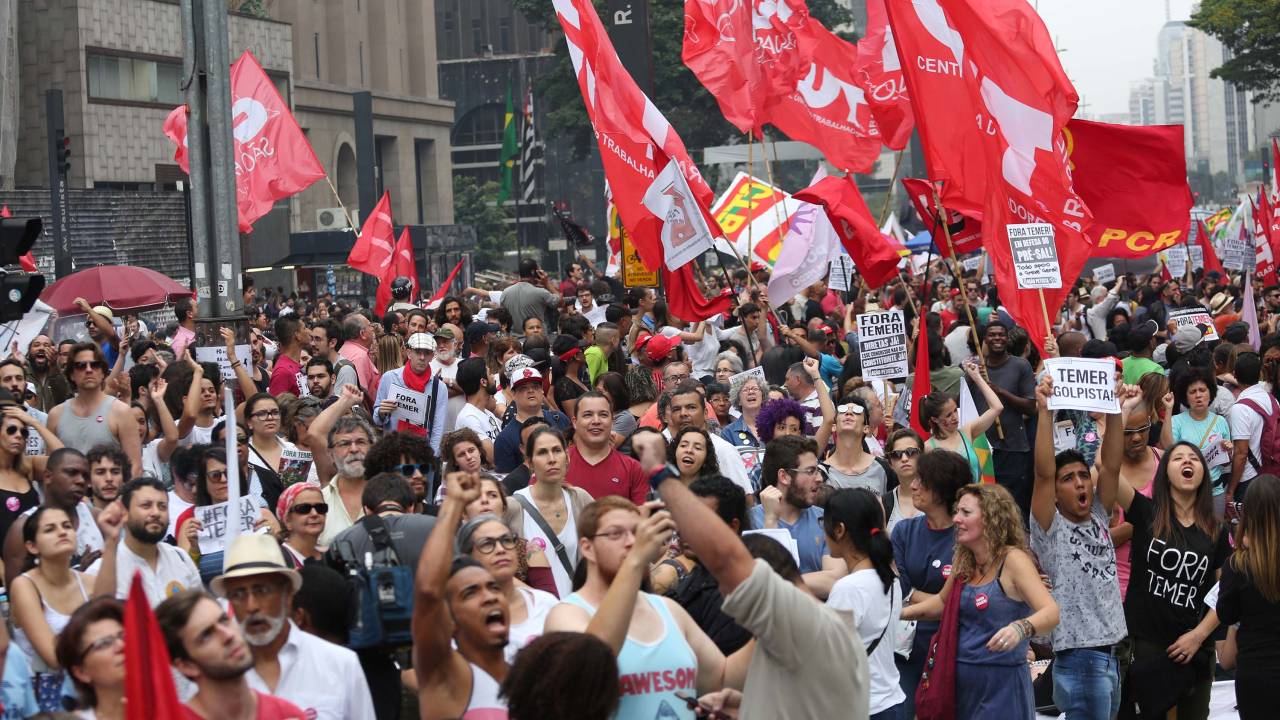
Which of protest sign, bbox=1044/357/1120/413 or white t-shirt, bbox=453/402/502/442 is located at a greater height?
protest sign, bbox=1044/357/1120/413

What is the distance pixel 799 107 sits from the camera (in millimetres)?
16000

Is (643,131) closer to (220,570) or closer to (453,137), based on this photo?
(220,570)

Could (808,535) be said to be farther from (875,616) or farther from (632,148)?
(632,148)

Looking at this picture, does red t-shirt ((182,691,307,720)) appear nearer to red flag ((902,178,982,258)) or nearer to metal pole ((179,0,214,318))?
metal pole ((179,0,214,318))

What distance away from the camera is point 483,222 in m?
78.8

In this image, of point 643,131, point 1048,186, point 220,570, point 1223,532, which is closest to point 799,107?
point 643,131

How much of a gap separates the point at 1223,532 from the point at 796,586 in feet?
10.9

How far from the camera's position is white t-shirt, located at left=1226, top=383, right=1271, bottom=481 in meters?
10.2

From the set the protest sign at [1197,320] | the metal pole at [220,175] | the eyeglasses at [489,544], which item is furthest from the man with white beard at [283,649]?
the protest sign at [1197,320]

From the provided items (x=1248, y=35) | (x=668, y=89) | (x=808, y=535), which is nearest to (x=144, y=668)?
(x=808, y=535)

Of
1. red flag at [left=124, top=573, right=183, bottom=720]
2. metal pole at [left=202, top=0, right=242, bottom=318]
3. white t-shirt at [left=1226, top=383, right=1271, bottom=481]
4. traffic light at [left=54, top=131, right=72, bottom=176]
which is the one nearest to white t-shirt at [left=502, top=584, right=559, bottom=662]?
red flag at [left=124, top=573, right=183, bottom=720]

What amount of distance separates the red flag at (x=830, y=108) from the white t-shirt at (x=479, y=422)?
6.77 meters

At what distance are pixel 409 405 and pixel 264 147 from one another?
31.2 feet

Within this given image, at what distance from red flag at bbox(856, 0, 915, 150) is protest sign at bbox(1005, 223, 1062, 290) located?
13.5 ft
